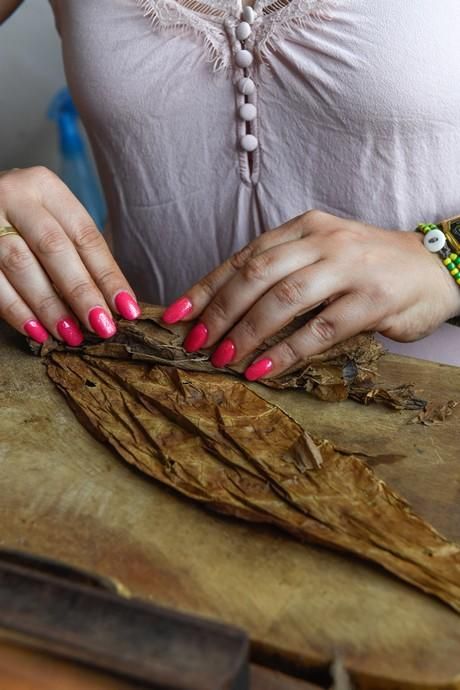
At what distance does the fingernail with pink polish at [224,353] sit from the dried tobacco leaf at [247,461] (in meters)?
0.02

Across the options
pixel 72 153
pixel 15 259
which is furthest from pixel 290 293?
pixel 72 153

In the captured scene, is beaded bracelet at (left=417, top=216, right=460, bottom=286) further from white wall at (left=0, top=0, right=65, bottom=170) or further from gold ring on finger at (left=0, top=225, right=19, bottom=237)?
white wall at (left=0, top=0, right=65, bottom=170)

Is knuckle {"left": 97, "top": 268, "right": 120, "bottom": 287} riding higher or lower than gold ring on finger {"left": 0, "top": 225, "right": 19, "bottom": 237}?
lower

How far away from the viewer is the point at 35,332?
969mm

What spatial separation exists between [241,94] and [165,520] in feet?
2.25

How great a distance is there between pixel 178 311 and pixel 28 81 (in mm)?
1884

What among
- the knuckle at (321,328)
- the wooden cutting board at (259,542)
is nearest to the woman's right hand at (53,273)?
the wooden cutting board at (259,542)

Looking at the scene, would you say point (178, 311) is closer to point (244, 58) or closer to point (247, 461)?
point (247, 461)

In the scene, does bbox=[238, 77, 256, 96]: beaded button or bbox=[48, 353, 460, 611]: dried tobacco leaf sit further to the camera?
bbox=[238, 77, 256, 96]: beaded button

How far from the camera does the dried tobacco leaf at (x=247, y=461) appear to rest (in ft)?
2.22

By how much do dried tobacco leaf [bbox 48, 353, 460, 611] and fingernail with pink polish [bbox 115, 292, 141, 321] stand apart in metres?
0.06

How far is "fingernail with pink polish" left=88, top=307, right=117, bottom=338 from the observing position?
0.94 m

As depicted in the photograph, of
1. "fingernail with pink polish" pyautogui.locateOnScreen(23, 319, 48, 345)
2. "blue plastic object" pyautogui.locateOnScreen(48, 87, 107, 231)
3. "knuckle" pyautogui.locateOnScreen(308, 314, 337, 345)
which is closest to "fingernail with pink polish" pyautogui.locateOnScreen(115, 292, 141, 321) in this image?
"fingernail with pink polish" pyautogui.locateOnScreen(23, 319, 48, 345)

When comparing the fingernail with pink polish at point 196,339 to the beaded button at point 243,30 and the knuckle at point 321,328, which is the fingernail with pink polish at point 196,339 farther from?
the beaded button at point 243,30
